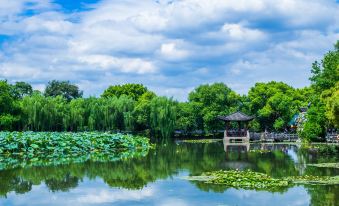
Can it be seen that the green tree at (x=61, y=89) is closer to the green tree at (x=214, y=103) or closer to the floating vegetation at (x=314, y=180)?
the green tree at (x=214, y=103)

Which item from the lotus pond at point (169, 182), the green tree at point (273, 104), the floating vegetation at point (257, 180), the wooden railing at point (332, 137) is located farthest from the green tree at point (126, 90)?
the floating vegetation at point (257, 180)

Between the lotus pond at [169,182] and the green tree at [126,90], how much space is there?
3183cm

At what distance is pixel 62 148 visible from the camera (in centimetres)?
2473

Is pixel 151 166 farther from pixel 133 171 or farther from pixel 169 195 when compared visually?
pixel 169 195

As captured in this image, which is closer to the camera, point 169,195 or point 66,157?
point 169,195

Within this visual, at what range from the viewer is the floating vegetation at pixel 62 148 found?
21828mm

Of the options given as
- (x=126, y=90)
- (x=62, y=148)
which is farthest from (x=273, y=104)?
(x=62, y=148)

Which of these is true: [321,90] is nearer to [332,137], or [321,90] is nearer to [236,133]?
[332,137]

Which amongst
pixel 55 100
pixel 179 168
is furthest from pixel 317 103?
pixel 55 100

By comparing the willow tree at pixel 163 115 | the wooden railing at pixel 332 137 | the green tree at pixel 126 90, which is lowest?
the wooden railing at pixel 332 137

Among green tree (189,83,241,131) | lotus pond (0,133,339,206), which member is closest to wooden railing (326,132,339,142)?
lotus pond (0,133,339,206)

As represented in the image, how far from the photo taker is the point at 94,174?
1619cm

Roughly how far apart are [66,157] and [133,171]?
680 centimetres

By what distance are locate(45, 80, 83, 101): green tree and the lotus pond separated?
37.5 metres
